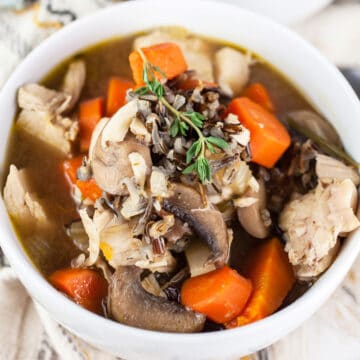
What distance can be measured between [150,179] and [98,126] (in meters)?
0.38

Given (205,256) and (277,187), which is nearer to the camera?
(205,256)

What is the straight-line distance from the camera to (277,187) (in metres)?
2.31

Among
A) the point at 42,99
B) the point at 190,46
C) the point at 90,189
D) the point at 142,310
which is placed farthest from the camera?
the point at 190,46

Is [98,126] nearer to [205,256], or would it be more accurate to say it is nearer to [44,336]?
[205,256]

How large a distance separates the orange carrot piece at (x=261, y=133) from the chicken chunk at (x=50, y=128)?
0.56 metres

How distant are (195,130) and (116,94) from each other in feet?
1.63

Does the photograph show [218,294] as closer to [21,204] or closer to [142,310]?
[142,310]

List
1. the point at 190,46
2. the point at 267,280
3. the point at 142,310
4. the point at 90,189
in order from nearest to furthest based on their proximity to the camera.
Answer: the point at 142,310, the point at 267,280, the point at 90,189, the point at 190,46

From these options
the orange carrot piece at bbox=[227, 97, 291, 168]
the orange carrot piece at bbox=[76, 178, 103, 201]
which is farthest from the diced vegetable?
the orange carrot piece at bbox=[227, 97, 291, 168]

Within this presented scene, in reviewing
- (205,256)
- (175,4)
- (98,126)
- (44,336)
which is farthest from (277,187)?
(44,336)

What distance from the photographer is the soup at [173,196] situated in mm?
1985

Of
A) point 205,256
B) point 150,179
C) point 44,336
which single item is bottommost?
point 44,336

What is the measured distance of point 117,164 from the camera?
1985 mm

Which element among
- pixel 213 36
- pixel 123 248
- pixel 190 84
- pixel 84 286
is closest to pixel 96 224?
pixel 123 248
